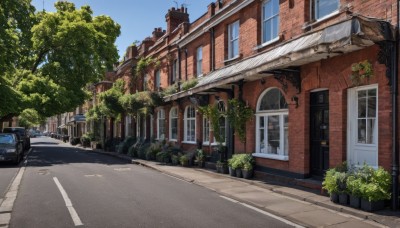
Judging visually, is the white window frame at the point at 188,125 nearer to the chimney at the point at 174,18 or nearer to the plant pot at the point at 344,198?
the chimney at the point at 174,18

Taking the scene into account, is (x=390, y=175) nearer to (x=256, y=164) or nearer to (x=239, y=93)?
(x=256, y=164)

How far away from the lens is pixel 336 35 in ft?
27.9

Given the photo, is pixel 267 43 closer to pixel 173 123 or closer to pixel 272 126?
pixel 272 126

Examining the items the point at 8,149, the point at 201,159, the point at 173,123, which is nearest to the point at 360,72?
the point at 201,159

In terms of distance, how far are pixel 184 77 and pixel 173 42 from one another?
2782 millimetres

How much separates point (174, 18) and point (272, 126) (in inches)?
545

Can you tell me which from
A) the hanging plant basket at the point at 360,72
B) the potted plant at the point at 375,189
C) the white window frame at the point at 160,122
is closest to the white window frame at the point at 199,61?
the white window frame at the point at 160,122

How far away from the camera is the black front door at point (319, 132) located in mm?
10852

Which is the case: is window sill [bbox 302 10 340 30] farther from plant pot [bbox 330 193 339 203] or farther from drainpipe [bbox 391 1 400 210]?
plant pot [bbox 330 193 339 203]

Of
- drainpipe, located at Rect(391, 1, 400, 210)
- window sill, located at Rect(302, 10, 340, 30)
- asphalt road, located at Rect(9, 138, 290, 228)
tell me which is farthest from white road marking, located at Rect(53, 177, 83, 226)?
window sill, located at Rect(302, 10, 340, 30)

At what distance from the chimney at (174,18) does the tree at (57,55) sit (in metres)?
6.59

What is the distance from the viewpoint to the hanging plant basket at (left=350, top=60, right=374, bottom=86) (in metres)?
8.89

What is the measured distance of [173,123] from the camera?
22.6 meters

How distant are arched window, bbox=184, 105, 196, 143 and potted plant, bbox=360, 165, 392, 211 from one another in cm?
1223
